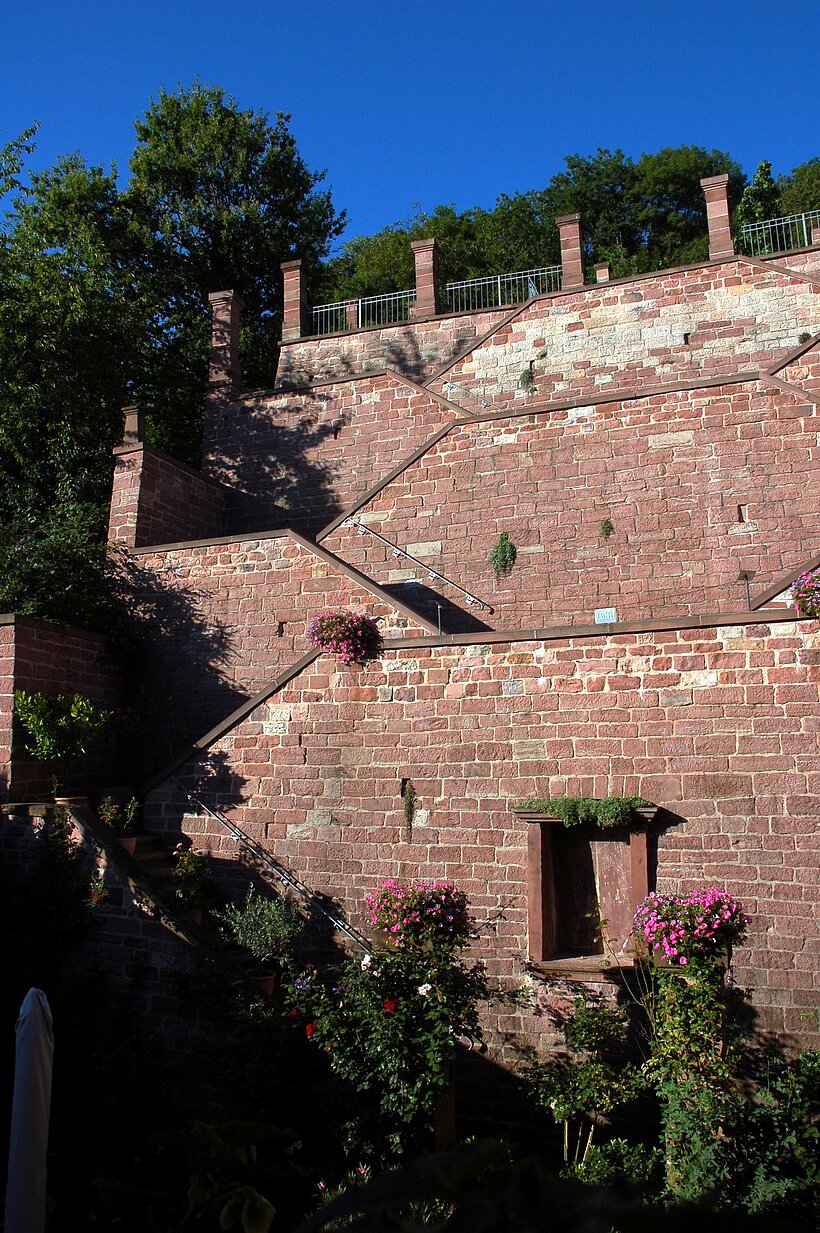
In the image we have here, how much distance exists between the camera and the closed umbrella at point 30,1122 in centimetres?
493

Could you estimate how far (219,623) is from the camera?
12.0 m

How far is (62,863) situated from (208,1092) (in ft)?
8.40

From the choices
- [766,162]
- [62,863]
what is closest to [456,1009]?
[62,863]

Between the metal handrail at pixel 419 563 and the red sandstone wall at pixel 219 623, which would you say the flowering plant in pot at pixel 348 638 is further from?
the metal handrail at pixel 419 563

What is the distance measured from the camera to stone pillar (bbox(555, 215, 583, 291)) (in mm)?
18031

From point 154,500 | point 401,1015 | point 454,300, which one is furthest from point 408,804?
point 454,300

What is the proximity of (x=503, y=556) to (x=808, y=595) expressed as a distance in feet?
16.1

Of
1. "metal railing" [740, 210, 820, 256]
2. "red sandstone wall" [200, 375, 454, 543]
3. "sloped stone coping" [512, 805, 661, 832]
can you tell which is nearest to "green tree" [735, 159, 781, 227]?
"metal railing" [740, 210, 820, 256]

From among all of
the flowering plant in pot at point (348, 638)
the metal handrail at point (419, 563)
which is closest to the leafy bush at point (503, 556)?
the metal handrail at point (419, 563)

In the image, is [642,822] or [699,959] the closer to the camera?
[699,959]

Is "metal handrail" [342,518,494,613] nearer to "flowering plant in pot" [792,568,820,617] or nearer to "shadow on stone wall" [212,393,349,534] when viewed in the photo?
"shadow on stone wall" [212,393,349,534]

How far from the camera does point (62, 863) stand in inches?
342

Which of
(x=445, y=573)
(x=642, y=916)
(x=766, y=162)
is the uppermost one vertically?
(x=766, y=162)

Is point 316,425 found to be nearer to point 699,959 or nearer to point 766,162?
point 699,959
